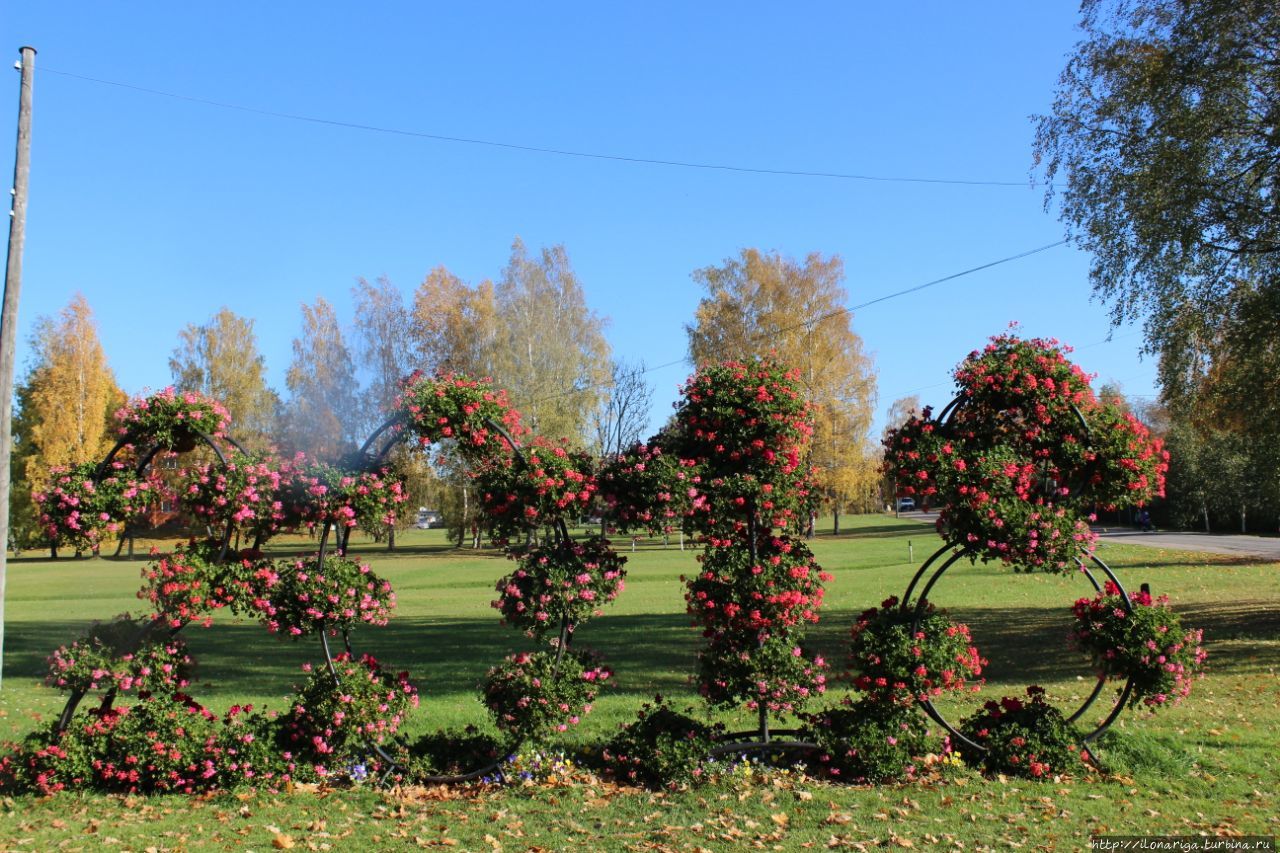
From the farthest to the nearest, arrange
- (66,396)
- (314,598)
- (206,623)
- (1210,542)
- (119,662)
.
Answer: (66,396)
(1210,542)
(314,598)
(119,662)
(206,623)

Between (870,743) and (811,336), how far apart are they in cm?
3526

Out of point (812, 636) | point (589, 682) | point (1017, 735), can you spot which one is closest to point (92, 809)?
point (589, 682)

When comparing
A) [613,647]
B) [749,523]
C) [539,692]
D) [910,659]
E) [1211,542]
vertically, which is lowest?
[613,647]

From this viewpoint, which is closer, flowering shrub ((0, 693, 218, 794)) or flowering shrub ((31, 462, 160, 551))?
flowering shrub ((0, 693, 218, 794))

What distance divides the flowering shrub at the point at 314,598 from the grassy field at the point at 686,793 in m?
1.20

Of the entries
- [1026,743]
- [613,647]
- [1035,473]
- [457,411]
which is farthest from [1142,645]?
[613,647]

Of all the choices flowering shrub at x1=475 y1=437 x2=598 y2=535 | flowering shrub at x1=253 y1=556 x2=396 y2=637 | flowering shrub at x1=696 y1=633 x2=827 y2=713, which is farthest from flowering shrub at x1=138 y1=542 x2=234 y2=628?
flowering shrub at x1=696 y1=633 x2=827 y2=713

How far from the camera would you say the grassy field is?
5.49 m

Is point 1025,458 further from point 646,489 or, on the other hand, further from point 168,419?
point 168,419

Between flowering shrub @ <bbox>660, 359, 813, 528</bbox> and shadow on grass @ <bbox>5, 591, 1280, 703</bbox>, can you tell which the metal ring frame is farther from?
shadow on grass @ <bbox>5, 591, 1280, 703</bbox>

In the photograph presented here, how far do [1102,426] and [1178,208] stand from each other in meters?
7.13

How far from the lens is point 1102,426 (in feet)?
23.2

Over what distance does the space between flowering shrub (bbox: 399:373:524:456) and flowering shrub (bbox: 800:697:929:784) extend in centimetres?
327

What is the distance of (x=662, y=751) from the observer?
21.5 ft
